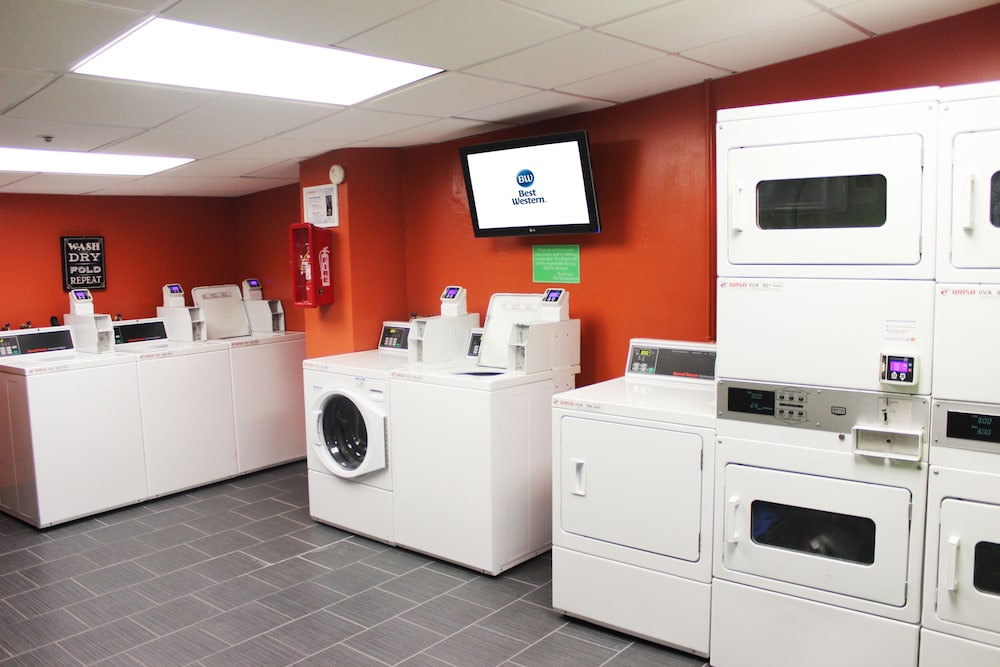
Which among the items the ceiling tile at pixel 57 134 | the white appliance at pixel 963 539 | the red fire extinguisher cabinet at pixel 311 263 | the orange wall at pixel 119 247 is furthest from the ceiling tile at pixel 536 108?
the orange wall at pixel 119 247

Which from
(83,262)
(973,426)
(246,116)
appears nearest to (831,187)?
(973,426)

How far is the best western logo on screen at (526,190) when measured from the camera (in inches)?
158

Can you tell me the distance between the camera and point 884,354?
2.37m

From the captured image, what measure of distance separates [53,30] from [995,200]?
115 inches

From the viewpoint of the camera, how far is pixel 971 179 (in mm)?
2178

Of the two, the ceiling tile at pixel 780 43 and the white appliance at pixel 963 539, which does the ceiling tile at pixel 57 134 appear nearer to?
the ceiling tile at pixel 780 43

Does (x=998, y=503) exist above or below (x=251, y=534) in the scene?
above

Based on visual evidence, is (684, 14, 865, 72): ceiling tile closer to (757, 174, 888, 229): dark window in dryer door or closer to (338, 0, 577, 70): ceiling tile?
(757, 174, 888, 229): dark window in dryer door

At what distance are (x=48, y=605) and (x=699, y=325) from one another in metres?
3.48

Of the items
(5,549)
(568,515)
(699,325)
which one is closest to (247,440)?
(5,549)

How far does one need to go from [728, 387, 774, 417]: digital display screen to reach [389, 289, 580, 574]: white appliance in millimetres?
1236

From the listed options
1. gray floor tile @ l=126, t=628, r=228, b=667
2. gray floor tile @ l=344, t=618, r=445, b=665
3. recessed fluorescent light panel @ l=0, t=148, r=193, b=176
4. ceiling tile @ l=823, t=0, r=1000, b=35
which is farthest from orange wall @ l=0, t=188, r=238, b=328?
ceiling tile @ l=823, t=0, r=1000, b=35

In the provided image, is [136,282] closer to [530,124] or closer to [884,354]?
[530,124]

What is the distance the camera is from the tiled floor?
3.00 metres
